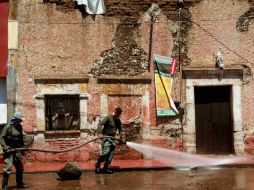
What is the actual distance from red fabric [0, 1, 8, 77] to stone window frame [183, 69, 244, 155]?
A: 5.79 metres

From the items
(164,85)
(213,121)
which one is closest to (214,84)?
(213,121)

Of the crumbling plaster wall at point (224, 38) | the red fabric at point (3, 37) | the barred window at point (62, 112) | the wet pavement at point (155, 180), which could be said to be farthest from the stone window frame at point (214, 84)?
the red fabric at point (3, 37)

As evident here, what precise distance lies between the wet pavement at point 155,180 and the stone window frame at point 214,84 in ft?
7.69

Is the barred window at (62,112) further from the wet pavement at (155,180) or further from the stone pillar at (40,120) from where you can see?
the wet pavement at (155,180)

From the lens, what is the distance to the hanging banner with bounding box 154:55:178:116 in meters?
15.7

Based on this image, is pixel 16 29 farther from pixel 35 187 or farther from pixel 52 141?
pixel 35 187

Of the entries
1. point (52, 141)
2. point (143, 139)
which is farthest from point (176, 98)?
point (52, 141)

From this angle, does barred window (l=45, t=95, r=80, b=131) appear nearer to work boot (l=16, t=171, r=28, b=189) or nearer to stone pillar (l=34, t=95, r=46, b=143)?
stone pillar (l=34, t=95, r=46, b=143)

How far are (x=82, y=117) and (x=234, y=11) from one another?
6121mm

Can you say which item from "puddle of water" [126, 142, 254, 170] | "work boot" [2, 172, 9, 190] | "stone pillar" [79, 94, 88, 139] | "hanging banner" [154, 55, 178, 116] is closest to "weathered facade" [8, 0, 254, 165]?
"stone pillar" [79, 94, 88, 139]

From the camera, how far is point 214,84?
52.1 ft

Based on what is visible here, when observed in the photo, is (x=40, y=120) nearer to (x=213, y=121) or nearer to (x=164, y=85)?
(x=164, y=85)

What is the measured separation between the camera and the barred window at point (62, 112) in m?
15.5

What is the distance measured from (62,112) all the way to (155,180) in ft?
16.3
